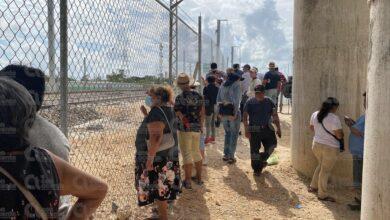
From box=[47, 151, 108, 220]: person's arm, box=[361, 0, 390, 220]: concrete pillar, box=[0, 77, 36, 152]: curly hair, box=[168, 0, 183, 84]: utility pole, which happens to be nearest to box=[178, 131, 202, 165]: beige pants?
box=[168, 0, 183, 84]: utility pole

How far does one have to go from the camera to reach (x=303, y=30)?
7047 millimetres

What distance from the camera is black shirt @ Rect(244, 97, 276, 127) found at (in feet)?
22.5

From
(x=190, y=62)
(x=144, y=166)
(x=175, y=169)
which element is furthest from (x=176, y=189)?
(x=190, y=62)

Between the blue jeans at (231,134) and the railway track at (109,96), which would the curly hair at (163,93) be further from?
the blue jeans at (231,134)

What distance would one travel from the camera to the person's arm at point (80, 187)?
5.37 ft

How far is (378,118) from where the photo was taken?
11.5 feet

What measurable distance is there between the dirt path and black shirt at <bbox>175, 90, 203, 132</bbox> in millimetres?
956

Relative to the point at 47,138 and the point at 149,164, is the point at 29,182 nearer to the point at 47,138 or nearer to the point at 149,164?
the point at 47,138

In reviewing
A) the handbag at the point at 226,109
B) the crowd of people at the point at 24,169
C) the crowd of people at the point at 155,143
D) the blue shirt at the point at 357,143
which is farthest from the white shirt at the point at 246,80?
the crowd of people at the point at 24,169

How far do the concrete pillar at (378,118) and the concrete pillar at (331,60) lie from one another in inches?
118

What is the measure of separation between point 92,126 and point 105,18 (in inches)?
194

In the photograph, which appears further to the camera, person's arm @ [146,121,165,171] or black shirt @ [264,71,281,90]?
black shirt @ [264,71,281,90]

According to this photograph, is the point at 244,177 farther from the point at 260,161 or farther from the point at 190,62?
the point at 190,62

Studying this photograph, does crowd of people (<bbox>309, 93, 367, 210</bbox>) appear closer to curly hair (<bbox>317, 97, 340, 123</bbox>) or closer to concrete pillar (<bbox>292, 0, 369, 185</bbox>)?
curly hair (<bbox>317, 97, 340, 123</bbox>)
